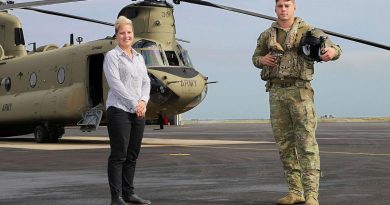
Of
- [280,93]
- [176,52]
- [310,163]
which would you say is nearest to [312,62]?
[280,93]

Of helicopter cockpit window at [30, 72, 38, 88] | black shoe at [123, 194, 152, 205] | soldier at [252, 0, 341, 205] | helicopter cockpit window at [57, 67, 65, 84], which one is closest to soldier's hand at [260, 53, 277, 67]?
soldier at [252, 0, 341, 205]

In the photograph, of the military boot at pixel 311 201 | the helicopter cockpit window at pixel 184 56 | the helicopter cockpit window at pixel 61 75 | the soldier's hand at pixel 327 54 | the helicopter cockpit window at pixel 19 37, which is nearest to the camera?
the soldier's hand at pixel 327 54

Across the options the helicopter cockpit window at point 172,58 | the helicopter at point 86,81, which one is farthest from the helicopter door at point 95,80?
the helicopter cockpit window at point 172,58

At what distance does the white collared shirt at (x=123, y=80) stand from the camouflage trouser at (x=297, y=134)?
143cm

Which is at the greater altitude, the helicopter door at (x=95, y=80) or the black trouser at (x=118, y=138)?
the black trouser at (x=118, y=138)

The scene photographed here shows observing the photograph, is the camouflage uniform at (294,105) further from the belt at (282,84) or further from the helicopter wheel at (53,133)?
the helicopter wheel at (53,133)

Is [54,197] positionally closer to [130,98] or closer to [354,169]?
[130,98]

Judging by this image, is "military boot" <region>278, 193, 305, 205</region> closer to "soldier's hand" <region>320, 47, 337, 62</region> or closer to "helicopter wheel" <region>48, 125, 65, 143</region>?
"soldier's hand" <region>320, 47, 337, 62</region>

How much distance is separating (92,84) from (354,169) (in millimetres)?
12013

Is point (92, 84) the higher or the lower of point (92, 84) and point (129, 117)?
the lower

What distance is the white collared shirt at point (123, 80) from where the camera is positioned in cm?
637

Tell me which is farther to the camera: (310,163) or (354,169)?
(354,169)

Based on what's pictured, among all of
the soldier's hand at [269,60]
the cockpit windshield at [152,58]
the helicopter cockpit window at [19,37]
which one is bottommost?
the helicopter cockpit window at [19,37]

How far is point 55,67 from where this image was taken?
71.7ft
